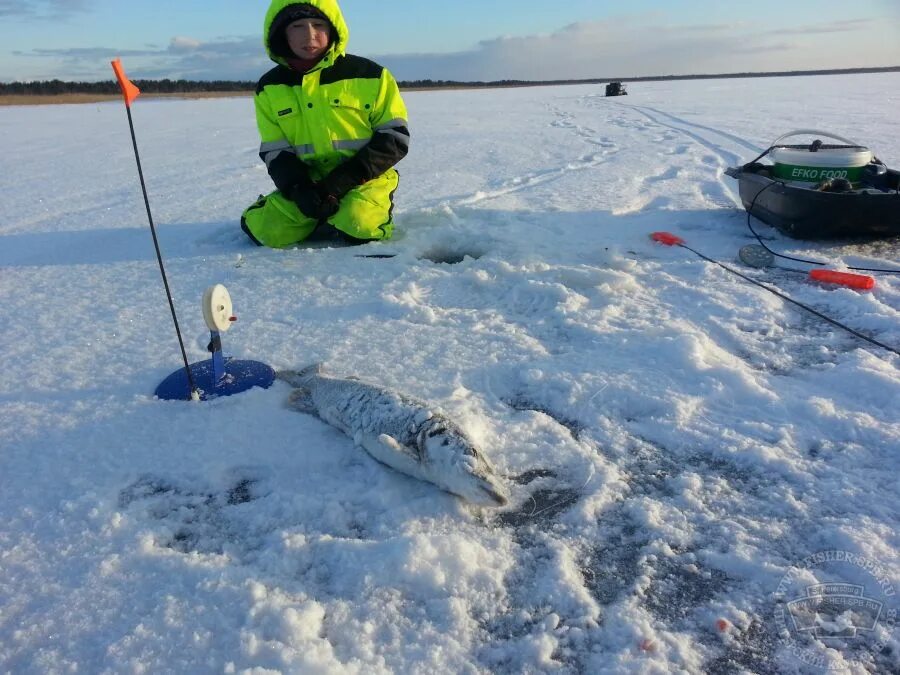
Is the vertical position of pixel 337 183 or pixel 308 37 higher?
pixel 308 37

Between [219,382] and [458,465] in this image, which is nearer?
[458,465]

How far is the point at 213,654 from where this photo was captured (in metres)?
1.44

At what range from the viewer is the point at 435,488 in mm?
1994

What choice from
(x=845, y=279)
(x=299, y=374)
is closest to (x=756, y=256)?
(x=845, y=279)

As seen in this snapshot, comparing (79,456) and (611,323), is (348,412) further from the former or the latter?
(611,323)

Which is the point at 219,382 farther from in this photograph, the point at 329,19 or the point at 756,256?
the point at 756,256

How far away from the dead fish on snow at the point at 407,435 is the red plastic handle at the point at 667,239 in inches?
113

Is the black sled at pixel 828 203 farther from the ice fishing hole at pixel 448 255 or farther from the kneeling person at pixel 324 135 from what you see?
the kneeling person at pixel 324 135

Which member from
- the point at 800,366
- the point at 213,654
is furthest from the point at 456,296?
the point at 213,654

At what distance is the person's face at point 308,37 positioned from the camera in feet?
13.6

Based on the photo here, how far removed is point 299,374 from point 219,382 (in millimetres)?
333

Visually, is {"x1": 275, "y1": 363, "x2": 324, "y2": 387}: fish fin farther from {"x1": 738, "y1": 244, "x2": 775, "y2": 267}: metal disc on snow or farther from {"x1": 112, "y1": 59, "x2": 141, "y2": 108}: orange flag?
{"x1": 738, "y1": 244, "x2": 775, "y2": 267}: metal disc on snow

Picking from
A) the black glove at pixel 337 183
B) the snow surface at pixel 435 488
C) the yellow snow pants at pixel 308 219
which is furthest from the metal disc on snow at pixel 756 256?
the black glove at pixel 337 183

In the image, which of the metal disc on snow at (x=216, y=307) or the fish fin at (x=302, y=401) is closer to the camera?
the metal disc on snow at (x=216, y=307)
